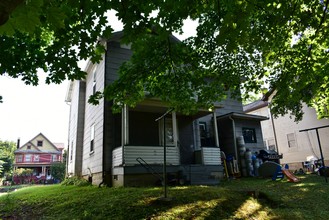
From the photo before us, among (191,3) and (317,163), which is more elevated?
(191,3)

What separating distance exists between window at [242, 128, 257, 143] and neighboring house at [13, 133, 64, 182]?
138 ft

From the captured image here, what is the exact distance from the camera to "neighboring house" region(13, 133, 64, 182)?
160ft

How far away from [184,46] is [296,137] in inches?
811

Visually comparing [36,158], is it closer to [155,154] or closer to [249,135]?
[249,135]

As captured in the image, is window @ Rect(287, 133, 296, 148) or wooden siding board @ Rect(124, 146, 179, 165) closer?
wooden siding board @ Rect(124, 146, 179, 165)

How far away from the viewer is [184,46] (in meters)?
7.71

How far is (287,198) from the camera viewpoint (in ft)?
24.9

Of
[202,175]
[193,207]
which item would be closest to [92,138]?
[202,175]

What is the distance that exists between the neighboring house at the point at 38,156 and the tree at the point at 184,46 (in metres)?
45.9

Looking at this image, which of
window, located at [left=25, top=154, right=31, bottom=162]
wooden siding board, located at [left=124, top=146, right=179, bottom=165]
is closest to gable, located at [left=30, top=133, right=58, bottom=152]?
window, located at [left=25, top=154, right=31, bottom=162]

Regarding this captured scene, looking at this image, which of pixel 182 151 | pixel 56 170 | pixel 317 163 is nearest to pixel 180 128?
pixel 182 151

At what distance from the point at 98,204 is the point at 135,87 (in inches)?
137

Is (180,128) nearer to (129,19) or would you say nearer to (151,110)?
(151,110)

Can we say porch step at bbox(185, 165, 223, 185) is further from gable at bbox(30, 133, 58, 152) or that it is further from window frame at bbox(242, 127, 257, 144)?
gable at bbox(30, 133, 58, 152)
